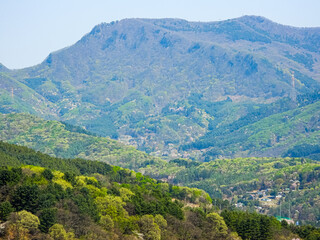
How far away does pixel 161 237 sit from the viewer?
141000 millimetres

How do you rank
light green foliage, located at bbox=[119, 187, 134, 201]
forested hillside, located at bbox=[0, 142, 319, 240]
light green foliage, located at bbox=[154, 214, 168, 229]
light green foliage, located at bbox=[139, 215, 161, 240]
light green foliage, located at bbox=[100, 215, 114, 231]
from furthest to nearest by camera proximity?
light green foliage, located at bbox=[119, 187, 134, 201]
light green foliage, located at bbox=[154, 214, 168, 229]
light green foliage, located at bbox=[139, 215, 161, 240]
light green foliage, located at bbox=[100, 215, 114, 231]
forested hillside, located at bbox=[0, 142, 319, 240]

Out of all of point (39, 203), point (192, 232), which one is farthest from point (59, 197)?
point (192, 232)

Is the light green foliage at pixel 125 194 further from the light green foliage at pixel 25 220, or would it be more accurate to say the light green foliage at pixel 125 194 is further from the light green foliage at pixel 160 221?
the light green foliage at pixel 25 220

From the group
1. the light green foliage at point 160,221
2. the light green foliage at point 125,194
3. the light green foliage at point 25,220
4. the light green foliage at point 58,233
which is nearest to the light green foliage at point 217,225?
the light green foliage at point 160,221

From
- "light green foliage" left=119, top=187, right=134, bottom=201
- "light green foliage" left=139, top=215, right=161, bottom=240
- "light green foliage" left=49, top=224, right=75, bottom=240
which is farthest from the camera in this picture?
"light green foliage" left=119, top=187, right=134, bottom=201

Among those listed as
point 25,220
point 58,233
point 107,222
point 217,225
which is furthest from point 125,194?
point 25,220

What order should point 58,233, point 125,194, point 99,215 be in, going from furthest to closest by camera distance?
point 125,194, point 99,215, point 58,233

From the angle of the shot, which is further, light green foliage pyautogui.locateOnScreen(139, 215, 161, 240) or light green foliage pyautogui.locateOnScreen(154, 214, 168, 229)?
light green foliage pyautogui.locateOnScreen(154, 214, 168, 229)

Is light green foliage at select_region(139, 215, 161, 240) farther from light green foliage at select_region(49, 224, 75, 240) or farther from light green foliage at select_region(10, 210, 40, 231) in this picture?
light green foliage at select_region(10, 210, 40, 231)

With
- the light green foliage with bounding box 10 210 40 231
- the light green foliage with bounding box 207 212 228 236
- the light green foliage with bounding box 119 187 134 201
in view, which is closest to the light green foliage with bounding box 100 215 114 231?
the light green foliage with bounding box 10 210 40 231

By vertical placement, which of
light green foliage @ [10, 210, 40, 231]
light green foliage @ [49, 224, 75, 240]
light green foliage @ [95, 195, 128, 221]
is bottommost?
light green foliage @ [95, 195, 128, 221]

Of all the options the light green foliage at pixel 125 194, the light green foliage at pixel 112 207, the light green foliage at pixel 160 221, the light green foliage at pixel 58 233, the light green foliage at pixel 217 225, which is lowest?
the light green foliage at pixel 217 225

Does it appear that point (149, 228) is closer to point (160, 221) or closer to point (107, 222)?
point (160, 221)

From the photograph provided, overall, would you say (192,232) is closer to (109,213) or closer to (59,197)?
(109,213)
